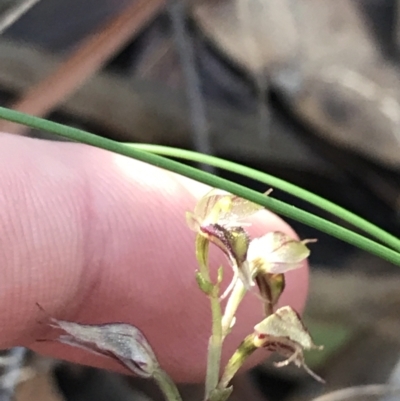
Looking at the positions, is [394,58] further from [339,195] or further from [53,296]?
[53,296]

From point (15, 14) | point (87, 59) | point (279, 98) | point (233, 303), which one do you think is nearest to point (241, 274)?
point (233, 303)

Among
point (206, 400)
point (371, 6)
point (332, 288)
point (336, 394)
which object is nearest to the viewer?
point (206, 400)

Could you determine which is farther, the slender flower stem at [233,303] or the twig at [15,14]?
the twig at [15,14]

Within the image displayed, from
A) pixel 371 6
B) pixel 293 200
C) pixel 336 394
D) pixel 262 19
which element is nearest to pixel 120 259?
pixel 336 394

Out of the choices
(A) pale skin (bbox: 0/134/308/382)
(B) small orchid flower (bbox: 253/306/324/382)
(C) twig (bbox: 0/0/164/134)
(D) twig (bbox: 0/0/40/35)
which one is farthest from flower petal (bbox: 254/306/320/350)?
(C) twig (bbox: 0/0/164/134)

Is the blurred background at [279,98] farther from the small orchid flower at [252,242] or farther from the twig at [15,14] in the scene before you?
the small orchid flower at [252,242]

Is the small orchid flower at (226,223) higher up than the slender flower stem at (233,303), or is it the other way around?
the small orchid flower at (226,223)

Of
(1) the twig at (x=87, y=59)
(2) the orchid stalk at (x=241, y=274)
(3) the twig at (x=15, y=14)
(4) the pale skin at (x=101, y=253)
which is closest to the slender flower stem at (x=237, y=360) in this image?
(2) the orchid stalk at (x=241, y=274)

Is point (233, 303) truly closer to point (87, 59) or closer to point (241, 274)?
point (241, 274)
